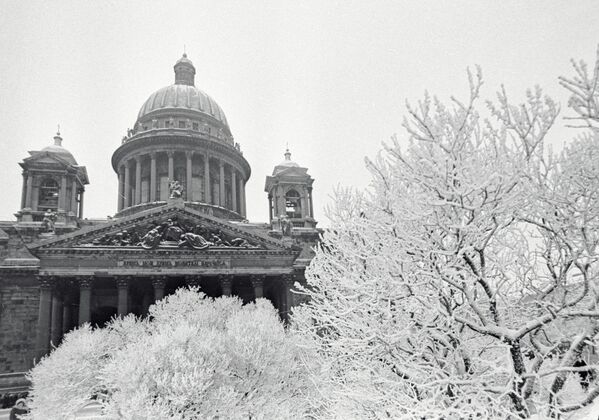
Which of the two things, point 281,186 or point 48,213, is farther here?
point 281,186

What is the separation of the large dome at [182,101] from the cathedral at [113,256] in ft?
44.0

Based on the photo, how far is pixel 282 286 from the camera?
3172 cm

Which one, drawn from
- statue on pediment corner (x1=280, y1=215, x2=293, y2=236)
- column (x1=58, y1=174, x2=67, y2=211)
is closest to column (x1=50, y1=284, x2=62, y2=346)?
column (x1=58, y1=174, x2=67, y2=211)

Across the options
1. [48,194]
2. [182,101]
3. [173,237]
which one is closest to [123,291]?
[173,237]

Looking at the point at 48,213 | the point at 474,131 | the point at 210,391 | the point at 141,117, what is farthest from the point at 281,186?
the point at 474,131

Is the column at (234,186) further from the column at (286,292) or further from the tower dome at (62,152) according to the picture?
the column at (286,292)

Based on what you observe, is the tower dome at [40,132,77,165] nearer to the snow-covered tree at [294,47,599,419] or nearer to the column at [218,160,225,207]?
the column at [218,160,225,207]

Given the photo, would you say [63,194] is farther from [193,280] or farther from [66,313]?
[193,280]

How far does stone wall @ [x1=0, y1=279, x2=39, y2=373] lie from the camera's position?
2992 centimetres

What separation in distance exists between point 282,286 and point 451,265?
87.1 ft

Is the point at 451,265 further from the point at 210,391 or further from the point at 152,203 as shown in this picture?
the point at 152,203

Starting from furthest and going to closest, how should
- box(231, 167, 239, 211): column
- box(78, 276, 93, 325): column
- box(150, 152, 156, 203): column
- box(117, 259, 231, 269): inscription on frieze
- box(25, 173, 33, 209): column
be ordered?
1. box(231, 167, 239, 211): column
2. box(150, 152, 156, 203): column
3. box(25, 173, 33, 209): column
4. box(117, 259, 231, 269): inscription on frieze
5. box(78, 276, 93, 325): column

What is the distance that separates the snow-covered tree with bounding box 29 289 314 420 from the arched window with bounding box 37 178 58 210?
16840mm

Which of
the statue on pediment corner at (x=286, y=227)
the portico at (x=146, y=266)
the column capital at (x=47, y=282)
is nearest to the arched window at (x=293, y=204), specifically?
the statue on pediment corner at (x=286, y=227)
